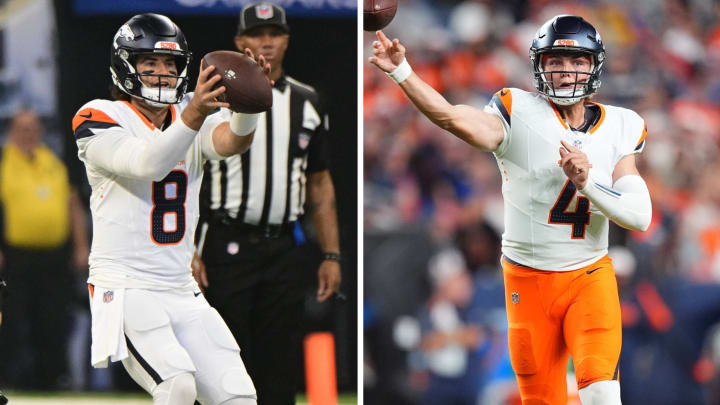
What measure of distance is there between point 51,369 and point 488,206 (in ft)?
9.42

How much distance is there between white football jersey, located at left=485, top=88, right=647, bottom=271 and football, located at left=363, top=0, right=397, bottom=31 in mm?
540

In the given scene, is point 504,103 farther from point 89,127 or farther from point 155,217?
point 89,127

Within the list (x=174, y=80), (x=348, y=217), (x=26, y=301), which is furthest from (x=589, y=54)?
(x=26, y=301)

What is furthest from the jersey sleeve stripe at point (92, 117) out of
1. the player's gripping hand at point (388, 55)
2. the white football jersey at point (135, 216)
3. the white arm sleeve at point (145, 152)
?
the player's gripping hand at point (388, 55)

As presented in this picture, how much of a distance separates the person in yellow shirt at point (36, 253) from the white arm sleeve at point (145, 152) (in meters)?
2.80

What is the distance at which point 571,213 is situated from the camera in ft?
12.4

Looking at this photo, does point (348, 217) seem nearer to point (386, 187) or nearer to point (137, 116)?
point (386, 187)

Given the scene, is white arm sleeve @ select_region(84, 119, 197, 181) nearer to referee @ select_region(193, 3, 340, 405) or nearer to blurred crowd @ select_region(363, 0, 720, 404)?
referee @ select_region(193, 3, 340, 405)

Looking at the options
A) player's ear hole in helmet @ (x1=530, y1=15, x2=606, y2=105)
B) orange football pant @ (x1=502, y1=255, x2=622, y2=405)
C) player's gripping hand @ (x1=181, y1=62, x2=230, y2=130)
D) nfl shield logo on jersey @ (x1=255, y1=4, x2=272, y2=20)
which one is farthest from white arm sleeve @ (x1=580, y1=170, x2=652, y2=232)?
nfl shield logo on jersey @ (x1=255, y1=4, x2=272, y2=20)

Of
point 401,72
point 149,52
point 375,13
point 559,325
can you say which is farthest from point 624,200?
point 149,52

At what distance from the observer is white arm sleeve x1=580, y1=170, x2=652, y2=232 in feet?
11.5

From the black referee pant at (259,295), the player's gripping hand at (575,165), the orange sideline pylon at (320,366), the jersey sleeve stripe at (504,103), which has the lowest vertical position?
the orange sideline pylon at (320,366)

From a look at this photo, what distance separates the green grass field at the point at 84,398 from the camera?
5.89 meters

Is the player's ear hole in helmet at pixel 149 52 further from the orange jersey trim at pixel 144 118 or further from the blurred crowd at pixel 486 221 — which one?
the blurred crowd at pixel 486 221
